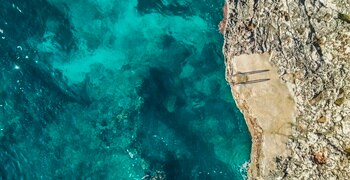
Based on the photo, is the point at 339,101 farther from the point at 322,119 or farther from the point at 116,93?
the point at 116,93

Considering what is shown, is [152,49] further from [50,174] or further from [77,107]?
[50,174]

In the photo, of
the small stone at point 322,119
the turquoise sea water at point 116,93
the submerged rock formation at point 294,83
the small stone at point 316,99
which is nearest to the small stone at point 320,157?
the submerged rock formation at point 294,83

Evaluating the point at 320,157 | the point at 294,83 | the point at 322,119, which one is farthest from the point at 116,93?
the point at 320,157

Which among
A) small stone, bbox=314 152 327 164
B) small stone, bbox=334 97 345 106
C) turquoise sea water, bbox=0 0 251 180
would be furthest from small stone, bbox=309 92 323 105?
turquoise sea water, bbox=0 0 251 180

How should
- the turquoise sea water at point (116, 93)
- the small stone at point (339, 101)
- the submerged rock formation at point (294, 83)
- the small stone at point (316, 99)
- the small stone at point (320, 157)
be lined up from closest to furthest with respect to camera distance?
the small stone at point (339, 101) < the submerged rock formation at point (294, 83) < the small stone at point (320, 157) < the small stone at point (316, 99) < the turquoise sea water at point (116, 93)

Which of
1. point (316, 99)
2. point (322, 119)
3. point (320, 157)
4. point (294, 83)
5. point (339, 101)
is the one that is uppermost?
point (294, 83)

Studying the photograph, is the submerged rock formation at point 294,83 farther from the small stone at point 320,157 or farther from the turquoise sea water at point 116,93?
the turquoise sea water at point 116,93
